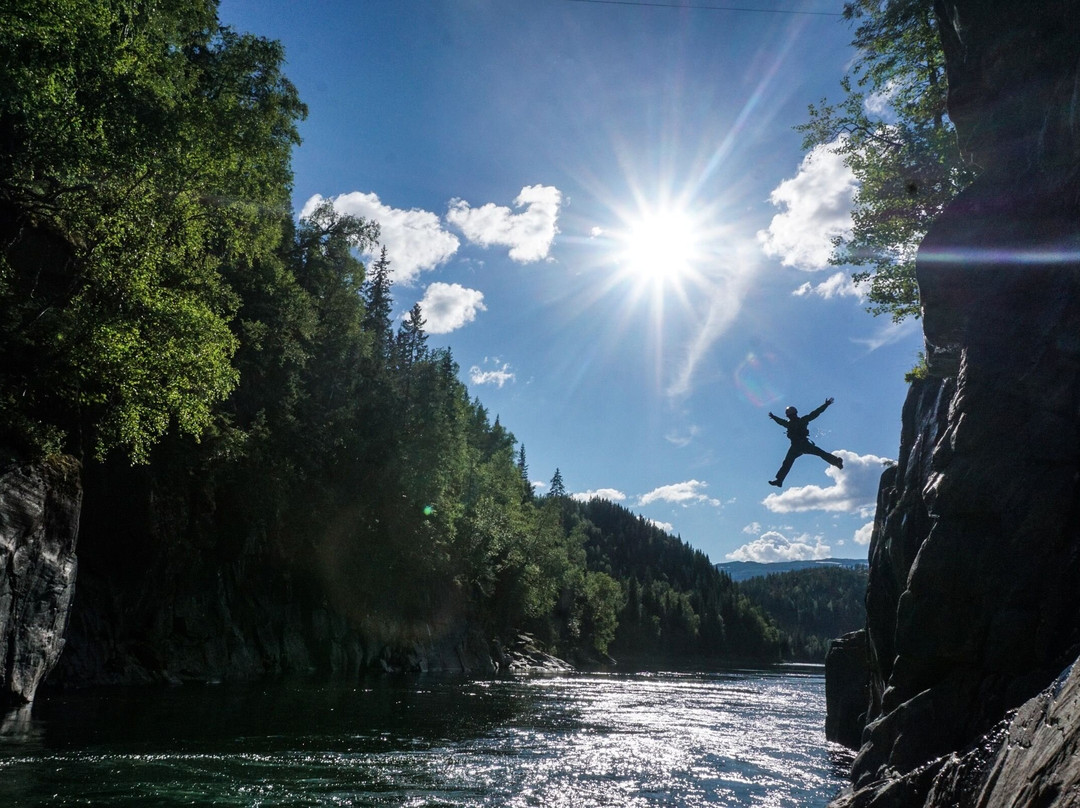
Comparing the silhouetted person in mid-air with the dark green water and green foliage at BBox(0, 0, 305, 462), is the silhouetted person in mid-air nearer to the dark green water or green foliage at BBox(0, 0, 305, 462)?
the dark green water

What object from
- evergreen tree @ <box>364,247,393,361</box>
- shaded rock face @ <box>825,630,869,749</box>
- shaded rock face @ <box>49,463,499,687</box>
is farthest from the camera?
evergreen tree @ <box>364,247,393,361</box>

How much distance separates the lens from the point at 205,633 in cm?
3091

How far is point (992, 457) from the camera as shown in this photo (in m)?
11.3

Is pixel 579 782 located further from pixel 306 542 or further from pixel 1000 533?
pixel 306 542

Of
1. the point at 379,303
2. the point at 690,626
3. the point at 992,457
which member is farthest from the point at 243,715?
the point at 690,626

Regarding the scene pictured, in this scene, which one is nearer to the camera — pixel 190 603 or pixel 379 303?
pixel 190 603

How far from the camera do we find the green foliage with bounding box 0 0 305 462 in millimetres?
15953

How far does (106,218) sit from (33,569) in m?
8.61

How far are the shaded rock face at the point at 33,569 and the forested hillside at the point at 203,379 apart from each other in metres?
0.89

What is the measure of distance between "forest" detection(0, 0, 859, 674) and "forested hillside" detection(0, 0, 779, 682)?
0.08 m

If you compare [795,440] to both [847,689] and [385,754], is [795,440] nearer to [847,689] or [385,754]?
[847,689]

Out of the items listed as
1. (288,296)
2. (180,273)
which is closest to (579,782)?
(180,273)

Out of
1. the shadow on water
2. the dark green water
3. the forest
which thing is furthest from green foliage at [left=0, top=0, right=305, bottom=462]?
the dark green water

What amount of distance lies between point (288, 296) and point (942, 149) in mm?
27869
